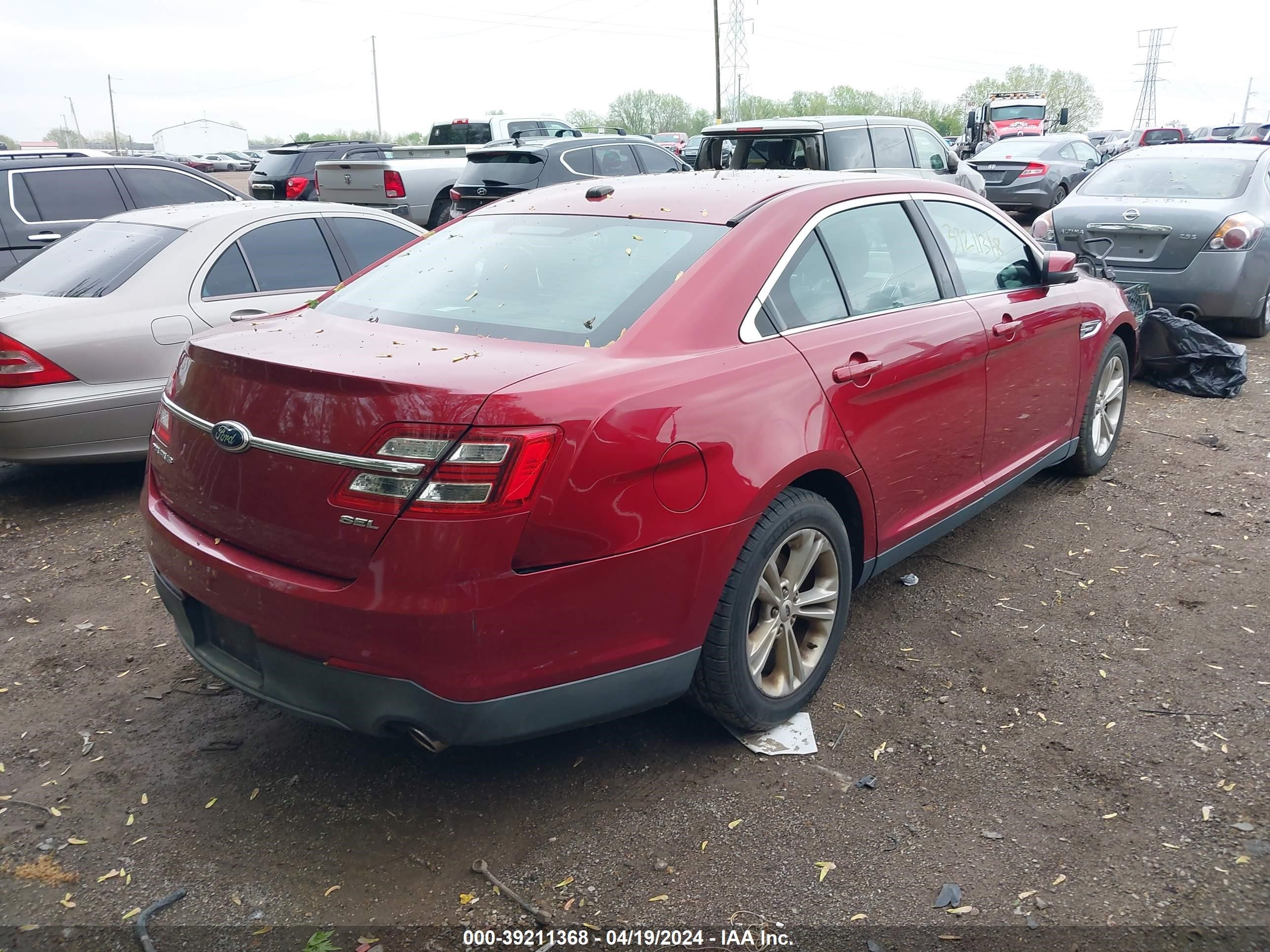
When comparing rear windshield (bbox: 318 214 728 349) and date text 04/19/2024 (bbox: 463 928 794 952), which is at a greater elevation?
rear windshield (bbox: 318 214 728 349)

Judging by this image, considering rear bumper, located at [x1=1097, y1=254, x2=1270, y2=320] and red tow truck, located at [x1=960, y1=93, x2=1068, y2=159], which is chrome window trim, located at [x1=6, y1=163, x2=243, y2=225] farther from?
red tow truck, located at [x1=960, y1=93, x2=1068, y2=159]

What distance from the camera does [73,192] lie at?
25.1 ft

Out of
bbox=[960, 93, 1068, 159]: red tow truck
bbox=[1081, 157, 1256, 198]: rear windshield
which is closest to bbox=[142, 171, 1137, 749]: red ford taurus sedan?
bbox=[1081, 157, 1256, 198]: rear windshield

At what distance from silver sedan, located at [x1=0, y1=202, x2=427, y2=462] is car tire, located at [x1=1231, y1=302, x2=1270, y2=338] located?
7262 mm

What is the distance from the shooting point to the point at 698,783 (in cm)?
290

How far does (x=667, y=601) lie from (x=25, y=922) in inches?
68.0

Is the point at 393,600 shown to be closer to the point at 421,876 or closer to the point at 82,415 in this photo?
the point at 421,876

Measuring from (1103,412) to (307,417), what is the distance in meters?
4.50

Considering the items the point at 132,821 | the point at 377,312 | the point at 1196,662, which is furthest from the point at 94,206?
the point at 1196,662

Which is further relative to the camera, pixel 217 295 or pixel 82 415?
pixel 217 295

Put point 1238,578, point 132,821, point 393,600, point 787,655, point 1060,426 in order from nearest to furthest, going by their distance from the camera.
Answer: point 393,600
point 132,821
point 787,655
point 1238,578
point 1060,426

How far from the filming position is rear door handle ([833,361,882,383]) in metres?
3.14

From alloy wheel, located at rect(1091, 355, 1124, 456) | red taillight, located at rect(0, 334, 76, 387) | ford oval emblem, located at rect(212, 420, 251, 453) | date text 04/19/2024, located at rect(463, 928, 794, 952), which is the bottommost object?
date text 04/19/2024, located at rect(463, 928, 794, 952)

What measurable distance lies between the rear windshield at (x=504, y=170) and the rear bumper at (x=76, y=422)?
8161 millimetres
